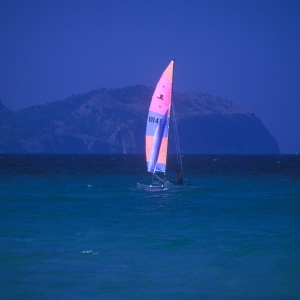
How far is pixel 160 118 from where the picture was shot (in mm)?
45688

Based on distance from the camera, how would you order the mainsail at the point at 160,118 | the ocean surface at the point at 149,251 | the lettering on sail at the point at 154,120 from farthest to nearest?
1. the lettering on sail at the point at 154,120
2. the mainsail at the point at 160,118
3. the ocean surface at the point at 149,251

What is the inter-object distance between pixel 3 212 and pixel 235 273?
63.8 feet

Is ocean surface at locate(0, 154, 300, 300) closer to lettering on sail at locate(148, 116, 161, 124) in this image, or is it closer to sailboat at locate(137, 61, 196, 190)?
sailboat at locate(137, 61, 196, 190)

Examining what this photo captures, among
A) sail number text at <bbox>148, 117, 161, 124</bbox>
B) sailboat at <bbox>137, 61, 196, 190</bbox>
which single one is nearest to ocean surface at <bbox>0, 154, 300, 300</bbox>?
sailboat at <bbox>137, 61, 196, 190</bbox>

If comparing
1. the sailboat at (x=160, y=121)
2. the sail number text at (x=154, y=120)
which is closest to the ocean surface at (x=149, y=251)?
the sailboat at (x=160, y=121)

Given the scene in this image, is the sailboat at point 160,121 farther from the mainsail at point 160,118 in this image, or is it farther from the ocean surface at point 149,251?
the ocean surface at point 149,251

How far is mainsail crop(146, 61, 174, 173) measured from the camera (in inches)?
1785

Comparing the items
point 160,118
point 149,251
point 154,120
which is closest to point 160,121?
point 160,118

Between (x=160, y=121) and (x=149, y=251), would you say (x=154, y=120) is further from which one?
(x=149, y=251)

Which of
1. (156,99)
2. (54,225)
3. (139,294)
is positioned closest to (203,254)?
(139,294)

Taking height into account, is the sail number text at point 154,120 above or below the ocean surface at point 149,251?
above

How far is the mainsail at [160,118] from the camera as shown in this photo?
4534 centimetres

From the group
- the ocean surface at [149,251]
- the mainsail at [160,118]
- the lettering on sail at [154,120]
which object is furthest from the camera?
the lettering on sail at [154,120]

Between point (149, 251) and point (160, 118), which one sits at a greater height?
point (160, 118)
